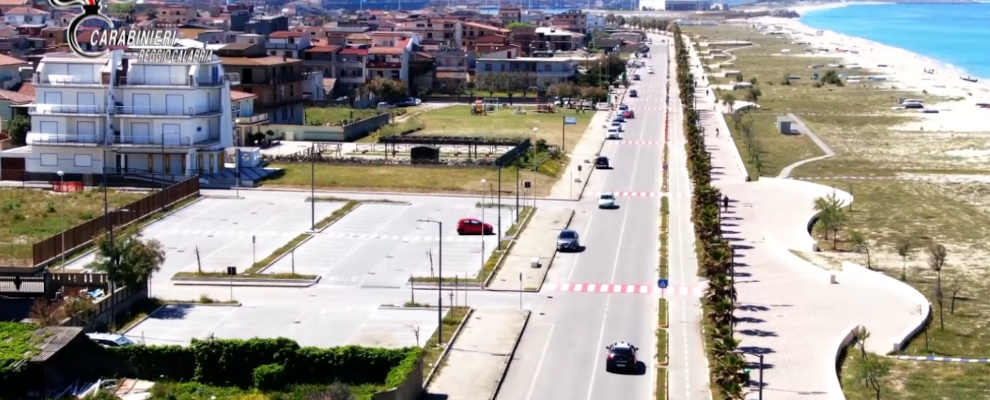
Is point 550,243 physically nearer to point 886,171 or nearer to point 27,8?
point 886,171

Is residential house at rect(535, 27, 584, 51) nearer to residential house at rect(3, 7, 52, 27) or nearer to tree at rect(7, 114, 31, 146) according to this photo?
residential house at rect(3, 7, 52, 27)

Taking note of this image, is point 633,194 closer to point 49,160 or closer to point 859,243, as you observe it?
point 859,243

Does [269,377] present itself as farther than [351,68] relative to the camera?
No

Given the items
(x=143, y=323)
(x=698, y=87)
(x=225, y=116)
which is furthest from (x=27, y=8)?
(x=143, y=323)

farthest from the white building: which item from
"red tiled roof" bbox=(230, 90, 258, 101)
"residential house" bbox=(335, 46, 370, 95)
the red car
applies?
"residential house" bbox=(335, 46, 370, 95)

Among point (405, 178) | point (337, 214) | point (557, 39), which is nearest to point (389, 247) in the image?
point (337, 214)

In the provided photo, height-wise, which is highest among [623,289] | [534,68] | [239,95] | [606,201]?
[534,68]

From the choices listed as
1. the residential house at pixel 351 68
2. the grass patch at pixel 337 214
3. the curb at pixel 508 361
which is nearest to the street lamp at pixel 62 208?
the grass patch at pixel 337 214
